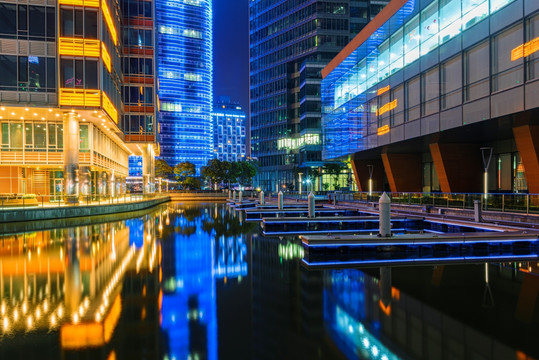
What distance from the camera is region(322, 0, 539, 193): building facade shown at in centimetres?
2025

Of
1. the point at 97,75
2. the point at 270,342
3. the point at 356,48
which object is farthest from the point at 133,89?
the point at 270,342

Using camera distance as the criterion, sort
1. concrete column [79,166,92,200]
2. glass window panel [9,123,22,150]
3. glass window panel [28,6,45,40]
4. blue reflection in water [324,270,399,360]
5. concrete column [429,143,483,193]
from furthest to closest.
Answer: glass window panel [9,123,22,150], concrete column [79,166,92,200], glass window panel [28,6,45,40], concrete column [429,143,483,193], blue reflection in water [324,270,399,360]

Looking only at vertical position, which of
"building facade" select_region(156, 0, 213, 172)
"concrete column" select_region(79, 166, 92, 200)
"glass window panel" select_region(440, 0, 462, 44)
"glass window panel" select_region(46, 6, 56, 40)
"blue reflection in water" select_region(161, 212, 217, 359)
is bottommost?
"blue reflection in water" select_region(161, 212, 217, 359)

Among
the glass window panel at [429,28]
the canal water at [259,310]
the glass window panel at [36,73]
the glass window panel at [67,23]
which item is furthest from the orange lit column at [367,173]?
the canal water at [259,310]

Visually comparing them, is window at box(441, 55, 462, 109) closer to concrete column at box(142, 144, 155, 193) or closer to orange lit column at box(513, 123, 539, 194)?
orange lit column at box(513, 123, 539, 194)

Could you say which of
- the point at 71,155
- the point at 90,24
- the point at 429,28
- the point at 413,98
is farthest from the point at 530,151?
the point at 90,24

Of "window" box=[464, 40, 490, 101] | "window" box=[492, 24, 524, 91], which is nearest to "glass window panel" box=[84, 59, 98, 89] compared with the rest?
"window" box=[464, 40, 490, 101]

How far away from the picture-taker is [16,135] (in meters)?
41.6

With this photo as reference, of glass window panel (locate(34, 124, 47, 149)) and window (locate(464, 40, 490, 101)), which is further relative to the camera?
glass window panel (locate(34, 124, 47, 149))

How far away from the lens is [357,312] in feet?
22.2

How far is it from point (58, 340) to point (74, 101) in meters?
36.9

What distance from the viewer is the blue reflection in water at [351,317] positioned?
5.13 metres

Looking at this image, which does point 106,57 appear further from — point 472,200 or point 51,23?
point 472,200

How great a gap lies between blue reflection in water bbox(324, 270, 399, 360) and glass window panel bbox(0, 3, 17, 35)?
4027 cm
